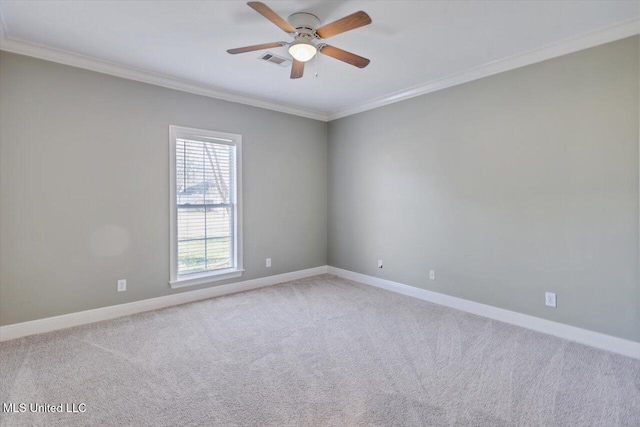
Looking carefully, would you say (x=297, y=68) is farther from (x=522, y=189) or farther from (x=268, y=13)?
(x=522, y=189)

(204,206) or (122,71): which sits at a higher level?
(122,71)

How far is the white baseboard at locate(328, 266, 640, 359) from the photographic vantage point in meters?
2.71

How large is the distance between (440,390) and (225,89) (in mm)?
3944

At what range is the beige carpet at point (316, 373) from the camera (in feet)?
6.41

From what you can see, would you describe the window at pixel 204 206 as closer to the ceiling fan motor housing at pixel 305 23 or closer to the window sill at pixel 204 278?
the window sill at pixel 204 278

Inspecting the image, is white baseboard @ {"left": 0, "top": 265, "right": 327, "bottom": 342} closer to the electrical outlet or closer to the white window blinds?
the white window blinds

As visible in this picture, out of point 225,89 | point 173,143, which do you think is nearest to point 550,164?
point 225,89

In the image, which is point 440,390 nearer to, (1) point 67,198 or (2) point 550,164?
(2) point 550,164

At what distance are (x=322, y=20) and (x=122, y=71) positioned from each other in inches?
90.7

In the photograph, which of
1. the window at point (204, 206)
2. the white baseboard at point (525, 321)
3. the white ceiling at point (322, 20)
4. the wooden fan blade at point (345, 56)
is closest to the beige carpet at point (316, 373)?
the white baseboard at point (525, 321)

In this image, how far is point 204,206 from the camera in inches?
164

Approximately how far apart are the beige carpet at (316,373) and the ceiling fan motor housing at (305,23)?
2555 mm

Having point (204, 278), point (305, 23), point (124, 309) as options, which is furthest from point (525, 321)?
point (124, 309)

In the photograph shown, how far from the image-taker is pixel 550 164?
10.1 feet
